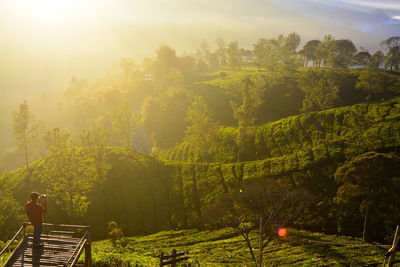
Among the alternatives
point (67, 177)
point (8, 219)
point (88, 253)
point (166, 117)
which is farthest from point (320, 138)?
point (8, 219)

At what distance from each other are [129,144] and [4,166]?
107801 mm

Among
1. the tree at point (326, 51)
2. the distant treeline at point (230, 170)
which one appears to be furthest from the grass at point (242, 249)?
the tree at point (326, 51)

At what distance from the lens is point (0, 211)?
41.8 m

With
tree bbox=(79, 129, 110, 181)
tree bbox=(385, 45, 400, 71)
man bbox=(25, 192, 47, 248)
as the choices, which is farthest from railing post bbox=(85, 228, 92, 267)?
tree bbox=(385, 45, 400, 71)

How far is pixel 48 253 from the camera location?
704 inches

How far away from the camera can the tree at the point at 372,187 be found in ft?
125

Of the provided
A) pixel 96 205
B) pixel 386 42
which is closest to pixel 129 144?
pixel 96 205

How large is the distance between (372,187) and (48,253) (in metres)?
40.3

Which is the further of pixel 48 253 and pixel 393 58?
pixel 393 58

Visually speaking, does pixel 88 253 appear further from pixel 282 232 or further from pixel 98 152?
pixel 98 152

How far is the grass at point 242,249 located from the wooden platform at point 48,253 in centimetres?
998

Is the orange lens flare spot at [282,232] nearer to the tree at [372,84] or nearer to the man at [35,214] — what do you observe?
the man at [35,214]

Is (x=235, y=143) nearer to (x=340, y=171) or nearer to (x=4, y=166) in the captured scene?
(x=340, y=171)

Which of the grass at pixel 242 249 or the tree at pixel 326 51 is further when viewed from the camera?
the tree at pixel 326 51
